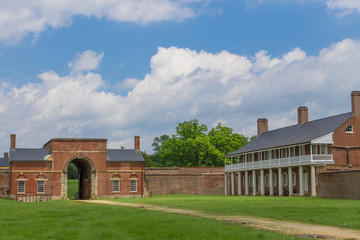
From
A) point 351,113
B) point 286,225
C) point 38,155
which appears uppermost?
point 351,113

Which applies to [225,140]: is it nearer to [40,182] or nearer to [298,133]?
[298,133]

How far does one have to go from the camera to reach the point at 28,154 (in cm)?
5594

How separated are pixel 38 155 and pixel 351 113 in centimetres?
3357

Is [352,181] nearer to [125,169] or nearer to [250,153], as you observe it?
[250,153]

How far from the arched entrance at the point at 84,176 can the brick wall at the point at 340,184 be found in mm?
26589

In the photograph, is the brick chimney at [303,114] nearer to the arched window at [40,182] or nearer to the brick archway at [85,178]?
the brick archway at [85,178]

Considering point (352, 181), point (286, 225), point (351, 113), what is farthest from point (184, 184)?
point (286, 225)

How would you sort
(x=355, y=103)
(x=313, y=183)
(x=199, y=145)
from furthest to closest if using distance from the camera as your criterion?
1. (x=199, y=145)
2. (x=355, y=103)
3. (x=313, y=183)

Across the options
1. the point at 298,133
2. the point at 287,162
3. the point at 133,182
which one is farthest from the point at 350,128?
the point at 133,182

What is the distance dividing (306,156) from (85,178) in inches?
1052

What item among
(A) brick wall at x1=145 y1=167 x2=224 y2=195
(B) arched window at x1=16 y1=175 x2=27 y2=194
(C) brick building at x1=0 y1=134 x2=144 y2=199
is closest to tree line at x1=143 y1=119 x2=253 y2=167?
(A) brick wall at x1=145 y1=167 x2=224 y2=195

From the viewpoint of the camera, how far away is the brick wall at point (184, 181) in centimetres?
6262

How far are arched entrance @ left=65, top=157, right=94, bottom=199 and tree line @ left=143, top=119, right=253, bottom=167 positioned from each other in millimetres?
21362

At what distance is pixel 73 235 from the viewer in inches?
521
